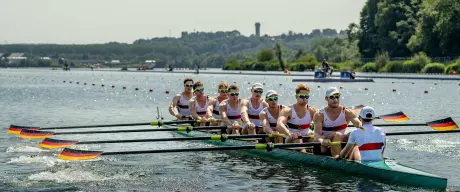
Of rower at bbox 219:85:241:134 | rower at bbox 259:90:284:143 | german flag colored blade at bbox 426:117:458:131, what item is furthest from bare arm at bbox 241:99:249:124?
german flag colored blade at bbox 426:117:458:131

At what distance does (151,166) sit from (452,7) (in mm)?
83487

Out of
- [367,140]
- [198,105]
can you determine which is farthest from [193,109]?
[367,140]

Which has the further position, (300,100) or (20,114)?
(20,114)

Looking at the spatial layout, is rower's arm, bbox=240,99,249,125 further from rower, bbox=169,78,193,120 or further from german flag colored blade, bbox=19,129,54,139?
german flag colored blade, bbox=19,129,54,139

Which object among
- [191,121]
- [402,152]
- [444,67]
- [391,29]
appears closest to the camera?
[402,152]

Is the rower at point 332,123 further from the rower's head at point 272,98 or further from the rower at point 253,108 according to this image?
the rower at point 253,108

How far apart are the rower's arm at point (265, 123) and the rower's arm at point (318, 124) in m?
2.10

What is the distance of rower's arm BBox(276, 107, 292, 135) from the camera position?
1758 cm

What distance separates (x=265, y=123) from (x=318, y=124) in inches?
96.7

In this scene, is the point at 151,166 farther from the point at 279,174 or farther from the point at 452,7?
the point at 452,7

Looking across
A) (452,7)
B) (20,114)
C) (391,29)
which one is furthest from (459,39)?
(20,114)

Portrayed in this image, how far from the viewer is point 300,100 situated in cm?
1752

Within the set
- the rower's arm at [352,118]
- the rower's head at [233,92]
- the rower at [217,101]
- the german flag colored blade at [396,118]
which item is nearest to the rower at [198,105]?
the rower at [217,101]

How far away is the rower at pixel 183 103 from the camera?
82.1 ft
